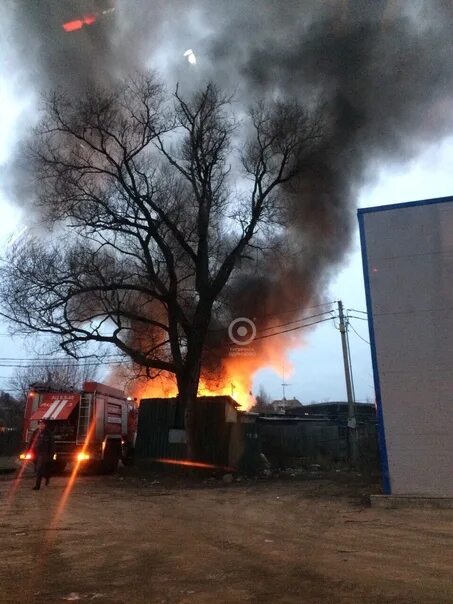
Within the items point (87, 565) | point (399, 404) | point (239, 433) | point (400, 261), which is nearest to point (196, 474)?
point (239, 433)

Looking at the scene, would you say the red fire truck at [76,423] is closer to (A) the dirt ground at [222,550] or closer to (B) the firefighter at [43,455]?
(B) the firefighter at [43,455]

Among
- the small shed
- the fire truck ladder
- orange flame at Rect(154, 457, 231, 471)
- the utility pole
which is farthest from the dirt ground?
the utility pole

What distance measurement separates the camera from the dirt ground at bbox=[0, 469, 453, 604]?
4.10 meters

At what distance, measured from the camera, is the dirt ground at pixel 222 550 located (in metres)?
4.10

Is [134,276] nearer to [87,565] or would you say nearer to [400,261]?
[400,261]

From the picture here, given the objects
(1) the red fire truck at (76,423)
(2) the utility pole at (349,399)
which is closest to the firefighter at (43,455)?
(1) the red fire truck at (76,423)

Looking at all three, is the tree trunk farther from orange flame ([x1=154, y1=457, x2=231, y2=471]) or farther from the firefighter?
the firefighter

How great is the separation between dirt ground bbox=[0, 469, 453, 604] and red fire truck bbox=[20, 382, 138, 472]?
4551 millimetres

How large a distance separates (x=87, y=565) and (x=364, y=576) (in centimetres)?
243

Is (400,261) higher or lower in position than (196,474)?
higher

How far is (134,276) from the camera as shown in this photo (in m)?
16.5

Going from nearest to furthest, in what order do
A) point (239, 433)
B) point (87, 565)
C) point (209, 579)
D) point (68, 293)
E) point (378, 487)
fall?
1. point (209, 579)
2. point (87, 565)
3. point (378, 487)
4. point (68, 293)
5. point (239, 433)

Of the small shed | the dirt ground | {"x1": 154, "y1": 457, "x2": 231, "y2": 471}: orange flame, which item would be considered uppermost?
the small shed

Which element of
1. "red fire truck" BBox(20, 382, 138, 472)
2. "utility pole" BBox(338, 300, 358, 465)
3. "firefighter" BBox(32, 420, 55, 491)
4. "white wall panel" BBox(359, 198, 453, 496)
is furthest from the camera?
"utility pole" BBox(338, 300, 358, 465)
